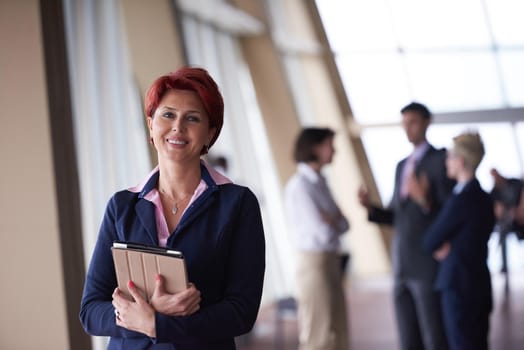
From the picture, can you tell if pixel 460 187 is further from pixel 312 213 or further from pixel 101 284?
pixel 101 284

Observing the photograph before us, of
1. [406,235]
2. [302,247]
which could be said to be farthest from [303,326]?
[406,235]

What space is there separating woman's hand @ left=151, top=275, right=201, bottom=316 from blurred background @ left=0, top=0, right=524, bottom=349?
2.30 m

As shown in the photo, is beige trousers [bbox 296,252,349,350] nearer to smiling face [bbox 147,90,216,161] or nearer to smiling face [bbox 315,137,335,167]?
smiling face [bbox 315,137,335,167]

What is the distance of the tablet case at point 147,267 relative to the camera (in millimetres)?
1561

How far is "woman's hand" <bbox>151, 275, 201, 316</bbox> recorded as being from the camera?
5.16ft

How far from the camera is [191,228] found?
67.9 inches

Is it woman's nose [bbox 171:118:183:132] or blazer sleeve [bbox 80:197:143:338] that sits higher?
woman's nose [bbox 171:118:183:132]

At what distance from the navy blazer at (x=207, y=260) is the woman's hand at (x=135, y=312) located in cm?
7

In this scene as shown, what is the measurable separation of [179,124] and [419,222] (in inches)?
112

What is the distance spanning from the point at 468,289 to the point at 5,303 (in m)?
2.49

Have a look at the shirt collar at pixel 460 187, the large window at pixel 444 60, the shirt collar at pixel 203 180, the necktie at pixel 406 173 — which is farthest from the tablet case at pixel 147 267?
the large window at pixel 444 60

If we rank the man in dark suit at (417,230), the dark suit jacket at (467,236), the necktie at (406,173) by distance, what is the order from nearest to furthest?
the dark suit jacket at (467,236) → the man in dark suit at (417,230) → the necktie at (406,173)

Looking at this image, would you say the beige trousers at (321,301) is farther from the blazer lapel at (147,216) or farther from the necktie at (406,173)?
the blazer lapel at (147,216)

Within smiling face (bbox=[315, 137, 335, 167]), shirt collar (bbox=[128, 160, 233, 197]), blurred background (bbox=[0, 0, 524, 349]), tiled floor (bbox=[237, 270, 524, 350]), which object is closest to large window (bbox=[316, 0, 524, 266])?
blurred background (bbox=[0, 0, 524, 349])
